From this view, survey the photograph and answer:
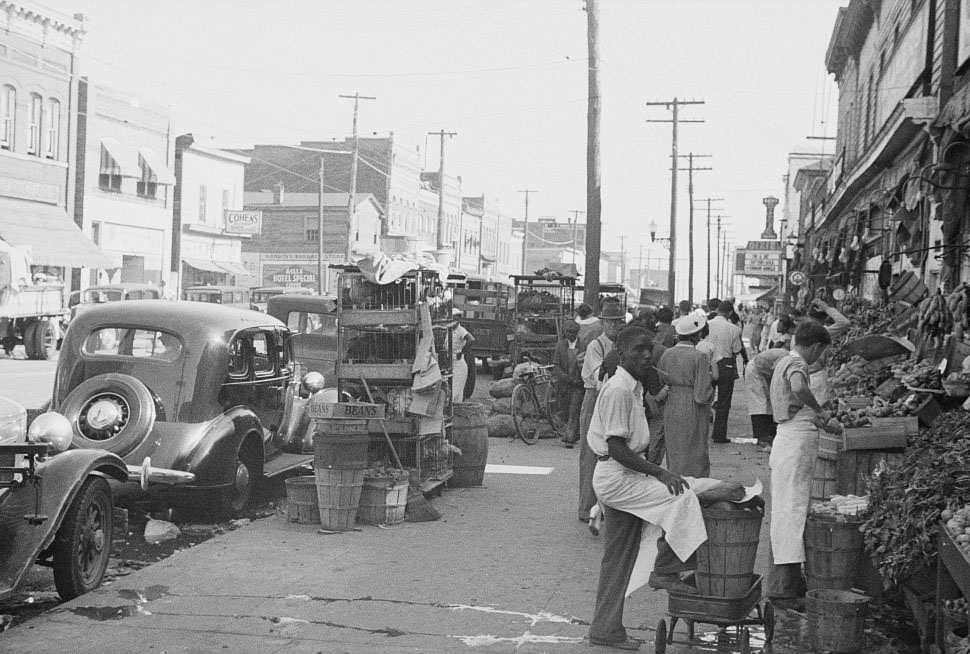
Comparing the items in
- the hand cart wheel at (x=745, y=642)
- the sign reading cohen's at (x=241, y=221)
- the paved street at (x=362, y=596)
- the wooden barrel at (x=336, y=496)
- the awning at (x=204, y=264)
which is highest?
the sign reading cohen's at (x=241, y=221)

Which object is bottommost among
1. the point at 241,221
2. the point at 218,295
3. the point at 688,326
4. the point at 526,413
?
the point at 526,413

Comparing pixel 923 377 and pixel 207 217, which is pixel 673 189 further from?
pixel 923 377

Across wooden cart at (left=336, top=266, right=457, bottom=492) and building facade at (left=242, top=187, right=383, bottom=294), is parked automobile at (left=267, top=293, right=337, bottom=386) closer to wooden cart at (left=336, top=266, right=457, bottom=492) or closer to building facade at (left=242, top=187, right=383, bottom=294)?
wooden cart at (left=336, top=266, right=457, bottom=492)

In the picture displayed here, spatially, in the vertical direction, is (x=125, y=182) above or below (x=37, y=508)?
above

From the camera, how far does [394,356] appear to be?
468 inches

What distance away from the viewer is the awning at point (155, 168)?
54188 mm

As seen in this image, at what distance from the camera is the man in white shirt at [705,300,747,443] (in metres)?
17.0

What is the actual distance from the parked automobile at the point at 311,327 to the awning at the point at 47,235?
25298 mm

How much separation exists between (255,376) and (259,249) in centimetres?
6614

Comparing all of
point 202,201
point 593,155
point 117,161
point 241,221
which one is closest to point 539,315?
point 593,155

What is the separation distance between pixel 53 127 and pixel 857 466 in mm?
43679

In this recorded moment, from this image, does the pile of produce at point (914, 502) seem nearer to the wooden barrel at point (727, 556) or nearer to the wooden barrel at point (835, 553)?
the wooden barrel at point (835, 553)

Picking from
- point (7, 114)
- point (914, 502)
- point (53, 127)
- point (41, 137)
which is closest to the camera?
point (914, 502)

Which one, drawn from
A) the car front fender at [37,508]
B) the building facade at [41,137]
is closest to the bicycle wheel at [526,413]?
the car front fender at [37,508]
